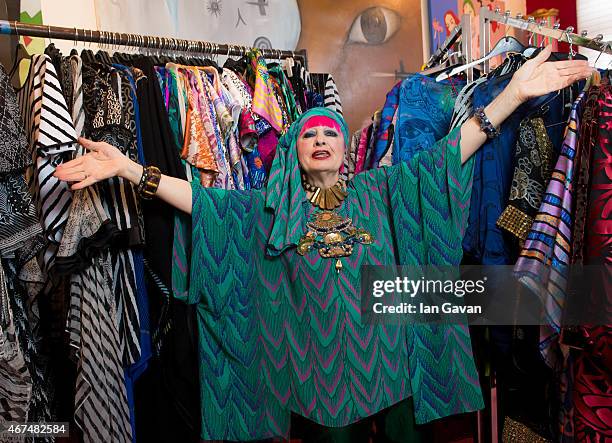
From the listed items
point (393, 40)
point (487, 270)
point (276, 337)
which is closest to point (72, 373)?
point (276, 337)

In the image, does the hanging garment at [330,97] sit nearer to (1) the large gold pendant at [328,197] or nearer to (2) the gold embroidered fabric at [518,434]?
(1) the large gold pendant at [328,197]

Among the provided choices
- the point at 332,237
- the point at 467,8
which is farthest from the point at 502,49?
the point at 467,8

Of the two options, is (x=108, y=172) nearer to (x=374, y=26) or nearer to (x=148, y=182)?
(x=148, y=182)

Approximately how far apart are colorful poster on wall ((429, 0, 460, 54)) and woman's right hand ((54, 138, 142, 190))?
7.07ft

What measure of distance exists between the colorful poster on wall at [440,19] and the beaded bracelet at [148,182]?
211cm

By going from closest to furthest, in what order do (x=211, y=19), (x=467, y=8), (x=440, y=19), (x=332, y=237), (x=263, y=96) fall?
1. (x=332, y=237)
2. (x=263, y=96)
3. (x=211, y=19)
4. (x=440, y=19)
5. (x=467, y=8)

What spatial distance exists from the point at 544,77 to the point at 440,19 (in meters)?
1.87

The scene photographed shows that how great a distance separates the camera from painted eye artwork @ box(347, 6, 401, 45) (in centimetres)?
283

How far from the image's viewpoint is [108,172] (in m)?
1.36

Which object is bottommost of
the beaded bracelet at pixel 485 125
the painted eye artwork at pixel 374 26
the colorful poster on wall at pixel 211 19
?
the beaded bracelet at pixel 485 125

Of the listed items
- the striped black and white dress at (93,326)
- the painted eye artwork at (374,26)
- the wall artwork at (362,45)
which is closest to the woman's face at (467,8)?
the wall artwork at (362,45)

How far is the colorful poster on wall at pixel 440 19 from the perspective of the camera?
308cm

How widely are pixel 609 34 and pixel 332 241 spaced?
8.91 ft

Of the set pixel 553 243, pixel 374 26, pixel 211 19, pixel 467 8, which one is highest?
pixel 467 8
